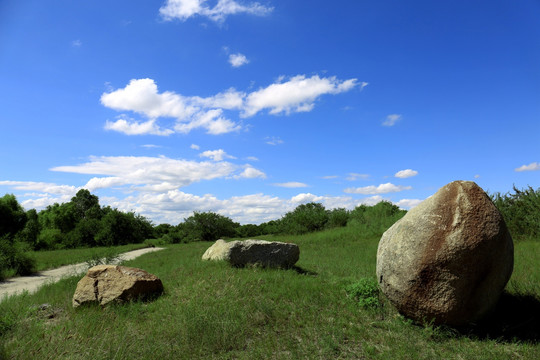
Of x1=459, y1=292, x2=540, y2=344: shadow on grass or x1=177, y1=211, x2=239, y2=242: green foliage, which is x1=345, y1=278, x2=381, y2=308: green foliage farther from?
x1=177, y1=211, x2=239, y2=242: green foliage

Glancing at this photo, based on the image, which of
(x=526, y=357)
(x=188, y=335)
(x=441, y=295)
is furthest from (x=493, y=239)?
(x=188, y=335)

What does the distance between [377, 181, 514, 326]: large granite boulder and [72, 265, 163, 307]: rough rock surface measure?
6.55 metres

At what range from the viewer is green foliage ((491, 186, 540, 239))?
61.3 feet

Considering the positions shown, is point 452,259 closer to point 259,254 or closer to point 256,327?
point 256,327

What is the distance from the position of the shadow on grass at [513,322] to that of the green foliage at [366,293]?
71.0 inches

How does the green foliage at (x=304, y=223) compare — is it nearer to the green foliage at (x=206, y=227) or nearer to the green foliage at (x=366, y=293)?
the green foliage at (x=206, y=227)

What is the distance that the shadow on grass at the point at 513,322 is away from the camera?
22.0ft

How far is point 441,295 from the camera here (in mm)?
6312

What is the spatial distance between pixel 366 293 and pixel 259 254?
182 inches

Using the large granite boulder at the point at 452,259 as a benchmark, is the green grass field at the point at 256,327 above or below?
below

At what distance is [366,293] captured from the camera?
7934 mm

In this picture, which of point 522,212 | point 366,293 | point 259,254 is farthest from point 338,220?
point 366,293

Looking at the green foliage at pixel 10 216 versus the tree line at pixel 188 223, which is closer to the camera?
the tree line at pixel 188 223

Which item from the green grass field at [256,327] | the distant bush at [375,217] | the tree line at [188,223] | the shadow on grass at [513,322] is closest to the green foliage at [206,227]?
the tree line at [188,223]
